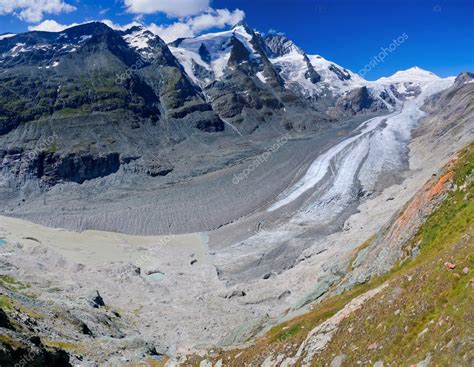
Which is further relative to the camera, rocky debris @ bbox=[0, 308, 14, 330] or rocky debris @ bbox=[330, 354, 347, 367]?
rocky debris @ bbox=[0, 308, 14, 330]

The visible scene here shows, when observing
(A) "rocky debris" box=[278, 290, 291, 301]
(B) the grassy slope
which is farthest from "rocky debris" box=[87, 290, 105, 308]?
(B) the grassy slope

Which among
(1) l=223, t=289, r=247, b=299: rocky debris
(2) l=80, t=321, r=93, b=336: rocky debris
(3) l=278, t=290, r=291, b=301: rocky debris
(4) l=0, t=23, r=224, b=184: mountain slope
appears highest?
(4) l=0, t=23, r=224, b=184: mountain slope

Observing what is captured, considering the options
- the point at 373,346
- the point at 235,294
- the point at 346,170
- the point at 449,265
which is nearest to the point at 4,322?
the point at 373,346

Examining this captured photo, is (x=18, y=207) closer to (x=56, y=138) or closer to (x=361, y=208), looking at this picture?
(x=56, y=138)

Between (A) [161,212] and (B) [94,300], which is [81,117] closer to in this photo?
(A) [161,212]

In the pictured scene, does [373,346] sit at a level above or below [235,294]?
below

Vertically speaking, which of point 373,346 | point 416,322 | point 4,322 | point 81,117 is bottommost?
point 373,346

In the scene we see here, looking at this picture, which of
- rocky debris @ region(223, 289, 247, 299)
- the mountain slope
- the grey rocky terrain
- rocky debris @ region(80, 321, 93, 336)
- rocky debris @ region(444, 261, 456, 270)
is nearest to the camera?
rocky debris @ region(444, 261, 456, 270)

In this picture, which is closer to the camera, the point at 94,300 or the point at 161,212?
the point at 94,300

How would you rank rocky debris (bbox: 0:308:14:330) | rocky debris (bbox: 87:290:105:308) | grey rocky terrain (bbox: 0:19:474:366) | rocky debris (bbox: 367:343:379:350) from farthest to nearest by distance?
rocky debris (bbox: 87:290:105:308)
grey rocky terrain (bbox: 0:19:474:366)
rocky debris (bbox: 0:308:14:330)
rocky debris (bbox: 367:343:379:350)

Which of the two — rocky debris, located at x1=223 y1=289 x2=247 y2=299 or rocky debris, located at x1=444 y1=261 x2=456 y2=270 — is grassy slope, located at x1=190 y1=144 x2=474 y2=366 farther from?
rocky debris, located at x1=223 y1=289 x2=247 y2=299
